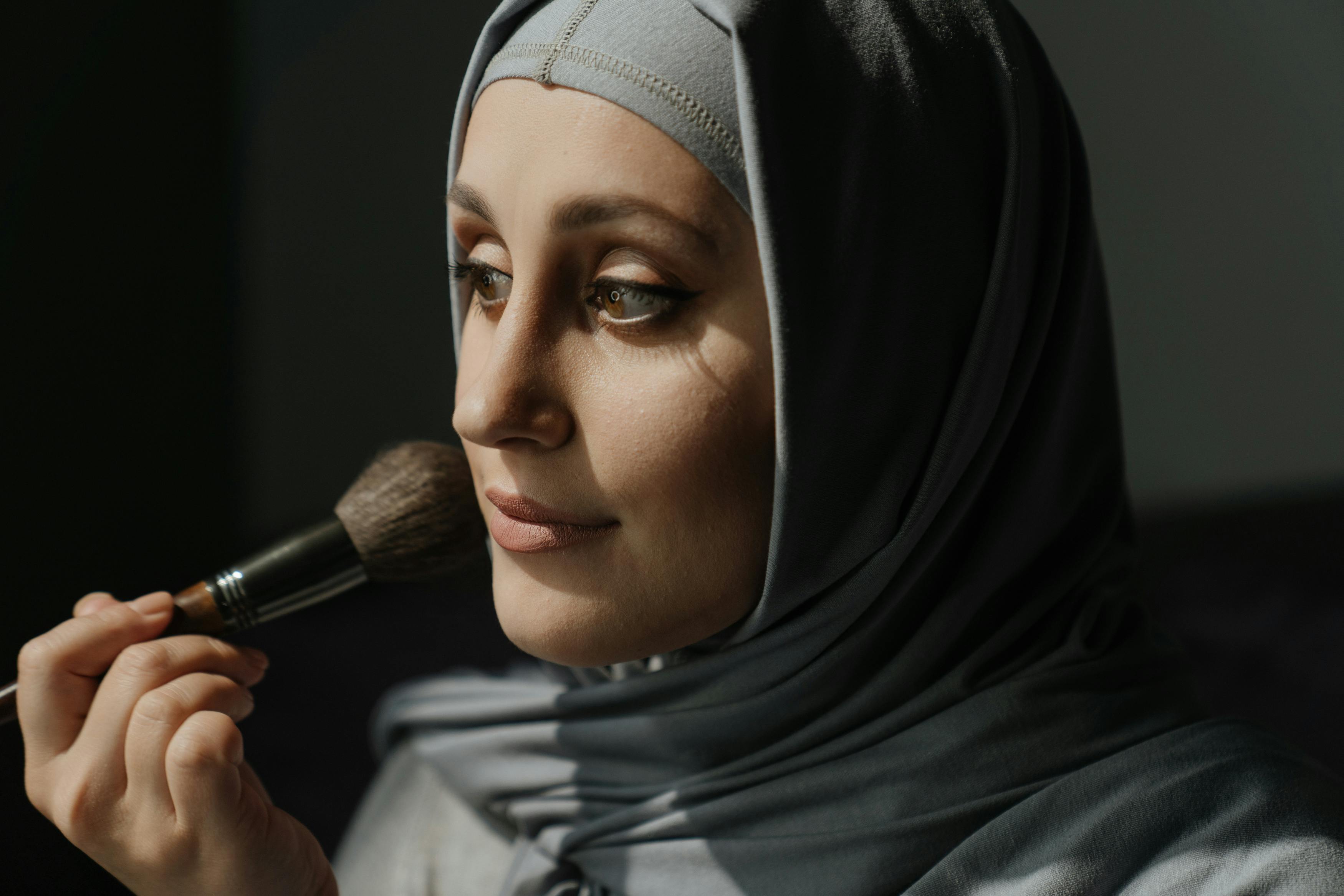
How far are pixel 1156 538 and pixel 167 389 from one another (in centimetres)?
139

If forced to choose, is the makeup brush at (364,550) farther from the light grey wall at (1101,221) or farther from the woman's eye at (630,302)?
the light grey wall at (1101,221)

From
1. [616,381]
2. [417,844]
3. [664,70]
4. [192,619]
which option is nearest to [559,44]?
[664,70]

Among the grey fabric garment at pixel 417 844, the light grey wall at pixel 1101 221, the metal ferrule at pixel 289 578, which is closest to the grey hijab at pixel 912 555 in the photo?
the grey fabric garment at pixel 417 844

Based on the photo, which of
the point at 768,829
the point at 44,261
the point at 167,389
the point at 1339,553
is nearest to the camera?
the point at 768,829

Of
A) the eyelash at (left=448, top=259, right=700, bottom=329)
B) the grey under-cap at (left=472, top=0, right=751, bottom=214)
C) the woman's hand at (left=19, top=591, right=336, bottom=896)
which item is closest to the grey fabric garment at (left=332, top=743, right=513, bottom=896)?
the woman's hand at (left=19, top=591, right=336, bottom=896)

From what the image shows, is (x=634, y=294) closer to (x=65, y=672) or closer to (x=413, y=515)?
(x=413, y=515)

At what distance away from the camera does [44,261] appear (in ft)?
3.52

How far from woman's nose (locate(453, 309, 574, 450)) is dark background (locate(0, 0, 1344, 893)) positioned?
2.15ft

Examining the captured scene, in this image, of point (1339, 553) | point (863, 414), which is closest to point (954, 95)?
point (863, 414)

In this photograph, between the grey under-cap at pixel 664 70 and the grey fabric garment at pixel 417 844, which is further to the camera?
the grey fabric garment at pixel 417 844

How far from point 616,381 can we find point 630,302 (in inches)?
2.1

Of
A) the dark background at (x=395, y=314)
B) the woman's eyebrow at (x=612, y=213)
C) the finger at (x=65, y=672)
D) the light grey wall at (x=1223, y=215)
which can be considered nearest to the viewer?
the woman's eyebrow at (x=612, y=213)

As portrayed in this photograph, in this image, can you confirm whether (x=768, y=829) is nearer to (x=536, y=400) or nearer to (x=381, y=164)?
(x=536, y=400)

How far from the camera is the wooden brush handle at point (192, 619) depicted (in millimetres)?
802
